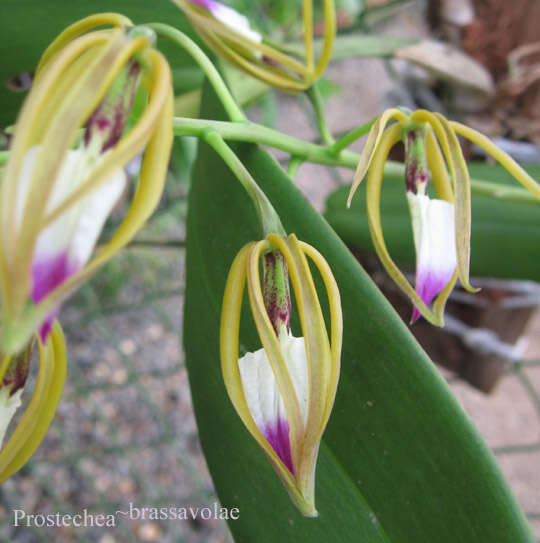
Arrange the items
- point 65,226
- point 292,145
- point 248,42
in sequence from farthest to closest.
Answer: point 292,145 < point 248,42 < point 65,226

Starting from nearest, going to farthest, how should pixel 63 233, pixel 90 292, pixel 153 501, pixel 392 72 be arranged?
pixel 63 233 < pixel 392 72 < pixel 153 501 < pixel 90 292

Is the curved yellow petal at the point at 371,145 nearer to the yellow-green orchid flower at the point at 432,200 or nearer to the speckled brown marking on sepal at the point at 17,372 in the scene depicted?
the yellow-green orchid flower at the point at 432,200

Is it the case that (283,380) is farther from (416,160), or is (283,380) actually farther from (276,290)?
(416,160)

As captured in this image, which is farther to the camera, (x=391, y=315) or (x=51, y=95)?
(x=391, y=315)

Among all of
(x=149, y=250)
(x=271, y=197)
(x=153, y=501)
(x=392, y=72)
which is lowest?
(x=153, y=501)

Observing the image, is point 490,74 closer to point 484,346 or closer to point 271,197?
point 484,346

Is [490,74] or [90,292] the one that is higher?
[490,74]

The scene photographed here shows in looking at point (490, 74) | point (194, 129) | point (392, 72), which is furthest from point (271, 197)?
point (490, 74)

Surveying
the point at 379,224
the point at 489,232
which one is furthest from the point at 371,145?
the point at 489,232
